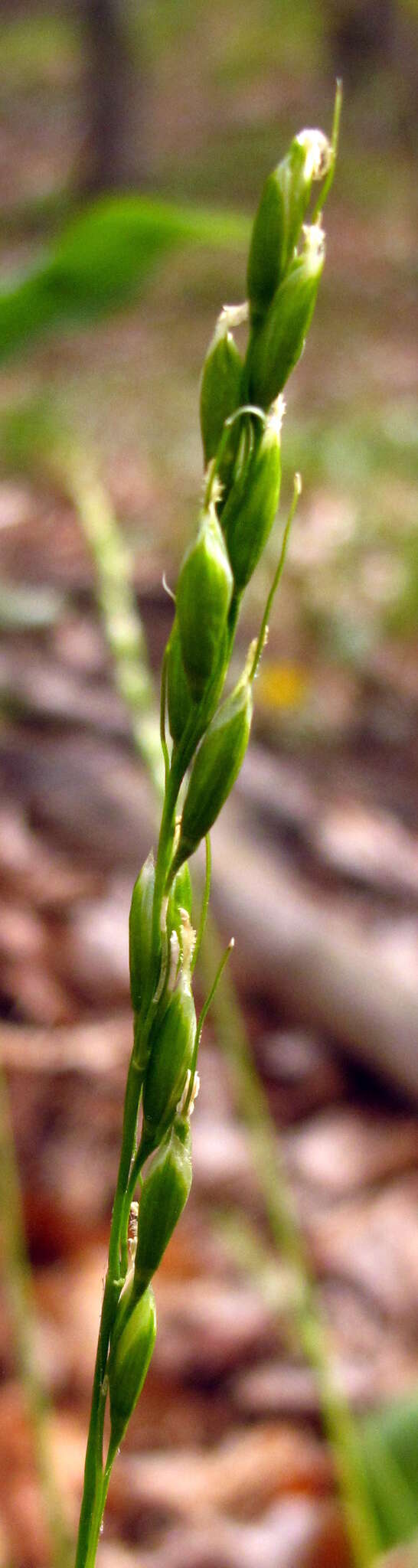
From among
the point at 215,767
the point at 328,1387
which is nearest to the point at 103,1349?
the point at 215,767

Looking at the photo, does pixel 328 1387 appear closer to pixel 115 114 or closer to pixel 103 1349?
pixel 103 1349

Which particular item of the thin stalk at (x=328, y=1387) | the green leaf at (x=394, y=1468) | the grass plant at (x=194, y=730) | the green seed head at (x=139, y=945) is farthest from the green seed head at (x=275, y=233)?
the green leaf at (x=394, y=1468)

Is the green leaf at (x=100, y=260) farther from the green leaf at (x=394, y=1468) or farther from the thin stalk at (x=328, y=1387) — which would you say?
the green leaf at (x=394, y=1468)

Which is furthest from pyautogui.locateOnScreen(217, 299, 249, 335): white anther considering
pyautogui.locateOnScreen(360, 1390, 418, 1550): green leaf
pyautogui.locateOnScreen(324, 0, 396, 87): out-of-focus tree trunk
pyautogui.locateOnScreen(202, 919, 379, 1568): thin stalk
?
pyautogui.locateOnScreen(324, 0, 396, 87): out-of-focus tree trunk

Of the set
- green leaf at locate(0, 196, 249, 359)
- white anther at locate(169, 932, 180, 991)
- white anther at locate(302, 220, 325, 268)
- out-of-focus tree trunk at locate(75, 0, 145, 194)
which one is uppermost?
out-of-focus tree trunk at locate(75, 0, 145, 194)

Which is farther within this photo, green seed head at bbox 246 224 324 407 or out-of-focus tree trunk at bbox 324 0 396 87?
out-of-focus tree trunk at bbox 324 0 396 87

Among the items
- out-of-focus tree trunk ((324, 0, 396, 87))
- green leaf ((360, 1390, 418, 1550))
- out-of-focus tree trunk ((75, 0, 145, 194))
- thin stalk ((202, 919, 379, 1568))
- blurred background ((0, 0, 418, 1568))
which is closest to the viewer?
thin stalk ((202, 919, 379, 1568))

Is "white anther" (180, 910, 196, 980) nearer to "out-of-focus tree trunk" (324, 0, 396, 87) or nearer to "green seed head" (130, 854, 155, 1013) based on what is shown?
"green seed head" (130, 854, 155, 1013)

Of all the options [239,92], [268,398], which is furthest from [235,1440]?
[239,92]
